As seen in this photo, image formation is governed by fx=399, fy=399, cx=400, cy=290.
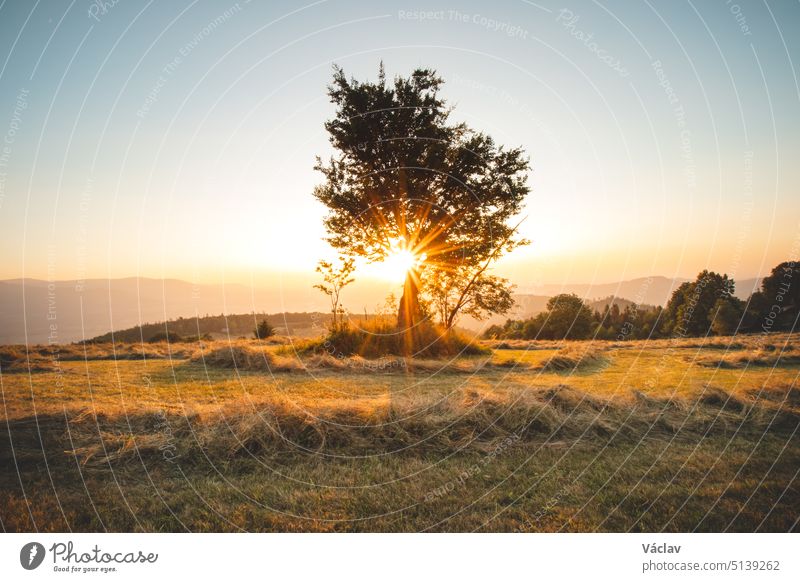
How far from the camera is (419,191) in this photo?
17.9 metres

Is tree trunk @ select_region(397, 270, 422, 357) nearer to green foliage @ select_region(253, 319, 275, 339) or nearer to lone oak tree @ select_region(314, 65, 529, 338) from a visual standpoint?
lone oak tree @ select_region(314, 65, 529, 338)

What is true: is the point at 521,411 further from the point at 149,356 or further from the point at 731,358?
the point at 149,356

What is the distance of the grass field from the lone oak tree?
34.8 feet

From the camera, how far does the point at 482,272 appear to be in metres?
20.2

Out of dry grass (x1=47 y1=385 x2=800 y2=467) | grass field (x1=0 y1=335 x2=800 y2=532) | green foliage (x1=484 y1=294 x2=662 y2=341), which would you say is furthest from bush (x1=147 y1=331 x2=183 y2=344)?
green foliage (x1=484 y1=294 x2=662 y2=341)

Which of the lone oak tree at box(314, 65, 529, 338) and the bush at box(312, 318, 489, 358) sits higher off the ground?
the lone oak tree at box(314, 65, 529, 338)

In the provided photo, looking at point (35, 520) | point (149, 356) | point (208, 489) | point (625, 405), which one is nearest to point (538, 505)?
point (208, 489)

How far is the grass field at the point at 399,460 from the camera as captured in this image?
13.6 feet
